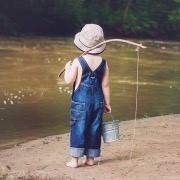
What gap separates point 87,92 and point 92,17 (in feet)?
139

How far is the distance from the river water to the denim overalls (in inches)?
100

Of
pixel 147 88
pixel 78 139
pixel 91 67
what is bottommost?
pixel 147 88

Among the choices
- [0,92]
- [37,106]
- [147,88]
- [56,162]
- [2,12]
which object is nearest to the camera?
[56,162]

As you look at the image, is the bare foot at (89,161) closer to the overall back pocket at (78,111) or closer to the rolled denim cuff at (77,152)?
the rolled denim cuff at (77,152)

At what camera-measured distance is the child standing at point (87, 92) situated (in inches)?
243

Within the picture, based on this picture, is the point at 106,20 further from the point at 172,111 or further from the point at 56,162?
the point at 56,162

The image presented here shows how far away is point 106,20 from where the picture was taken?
48.8m

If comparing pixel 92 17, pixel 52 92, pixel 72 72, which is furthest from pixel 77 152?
pixel 92 17

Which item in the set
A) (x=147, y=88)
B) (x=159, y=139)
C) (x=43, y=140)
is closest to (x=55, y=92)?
(x=147, y=88)

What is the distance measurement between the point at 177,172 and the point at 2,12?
3640 centimetres

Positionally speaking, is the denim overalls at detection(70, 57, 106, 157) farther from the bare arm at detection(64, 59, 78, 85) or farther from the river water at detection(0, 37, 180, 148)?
the river water at detection(0, 37, 180, 148)

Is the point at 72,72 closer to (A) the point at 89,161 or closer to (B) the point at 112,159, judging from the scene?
(A) the point at 89,161

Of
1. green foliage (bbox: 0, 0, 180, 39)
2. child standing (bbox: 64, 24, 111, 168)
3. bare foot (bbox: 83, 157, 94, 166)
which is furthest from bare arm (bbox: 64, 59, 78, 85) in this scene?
green foliage (bbox: 0, 0, 180, 39)

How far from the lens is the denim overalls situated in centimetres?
616
